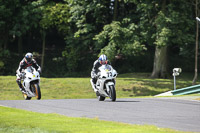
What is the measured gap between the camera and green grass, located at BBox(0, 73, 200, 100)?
95.0ft

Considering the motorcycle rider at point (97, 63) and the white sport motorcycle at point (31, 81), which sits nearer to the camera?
the motorcycle rider at point (97, 63)

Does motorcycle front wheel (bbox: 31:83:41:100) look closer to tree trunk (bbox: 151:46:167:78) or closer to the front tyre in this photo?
the front tyre

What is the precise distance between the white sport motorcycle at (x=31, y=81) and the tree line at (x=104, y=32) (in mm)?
14783

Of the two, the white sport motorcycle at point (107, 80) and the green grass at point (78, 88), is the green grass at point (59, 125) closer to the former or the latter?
the white sport motorcycle at point (107, 80)

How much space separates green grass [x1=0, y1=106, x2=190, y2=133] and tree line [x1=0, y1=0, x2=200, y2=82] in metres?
22.0

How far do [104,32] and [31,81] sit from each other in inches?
649

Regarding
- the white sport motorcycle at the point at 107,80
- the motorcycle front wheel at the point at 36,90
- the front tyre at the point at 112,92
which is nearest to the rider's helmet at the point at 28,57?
the motorcycle front wheel at the point at 36,90

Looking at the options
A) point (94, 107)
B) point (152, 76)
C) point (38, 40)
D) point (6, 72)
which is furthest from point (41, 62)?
point (94, 107)

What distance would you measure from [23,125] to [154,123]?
2.95 metres

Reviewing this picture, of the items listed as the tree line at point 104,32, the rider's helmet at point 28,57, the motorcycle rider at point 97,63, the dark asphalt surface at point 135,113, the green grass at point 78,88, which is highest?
the tree line at point 104,32

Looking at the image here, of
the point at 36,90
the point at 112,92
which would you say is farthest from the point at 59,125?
the point at 36,90

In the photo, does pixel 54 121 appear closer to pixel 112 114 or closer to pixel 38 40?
pixel 112 114

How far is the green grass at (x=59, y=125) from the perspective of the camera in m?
9.26

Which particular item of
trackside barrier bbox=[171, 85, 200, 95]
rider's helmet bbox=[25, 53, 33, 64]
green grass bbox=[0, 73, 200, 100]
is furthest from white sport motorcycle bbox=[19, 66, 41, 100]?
green grass bbox=[0, 73, 200, 100]
